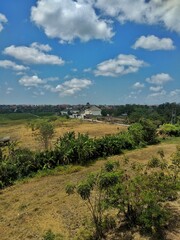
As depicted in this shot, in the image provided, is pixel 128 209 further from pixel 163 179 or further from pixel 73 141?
pixel 73 141

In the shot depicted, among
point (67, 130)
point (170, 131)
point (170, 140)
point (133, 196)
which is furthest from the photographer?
point (67, 130)

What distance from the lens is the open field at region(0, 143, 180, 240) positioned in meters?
11.2

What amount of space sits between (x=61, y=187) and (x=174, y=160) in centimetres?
675

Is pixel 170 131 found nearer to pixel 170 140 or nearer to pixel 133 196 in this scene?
pixel 170 140

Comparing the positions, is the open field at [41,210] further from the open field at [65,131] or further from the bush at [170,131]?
the bush at [170,131]

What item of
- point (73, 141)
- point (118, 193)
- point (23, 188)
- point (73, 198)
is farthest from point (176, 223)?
point (73, 141)

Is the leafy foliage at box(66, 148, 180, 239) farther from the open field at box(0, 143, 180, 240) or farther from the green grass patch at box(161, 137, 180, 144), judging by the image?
the green grass patch at box(161, 137, 180, 144)

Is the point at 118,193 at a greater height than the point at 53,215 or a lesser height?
greater

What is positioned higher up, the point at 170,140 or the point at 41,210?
the point at 170,140

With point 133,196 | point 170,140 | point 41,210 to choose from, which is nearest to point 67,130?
point 170,140

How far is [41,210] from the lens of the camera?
43.7ft

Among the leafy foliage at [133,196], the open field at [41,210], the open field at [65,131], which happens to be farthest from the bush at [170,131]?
the leafy foliage at [133,196]

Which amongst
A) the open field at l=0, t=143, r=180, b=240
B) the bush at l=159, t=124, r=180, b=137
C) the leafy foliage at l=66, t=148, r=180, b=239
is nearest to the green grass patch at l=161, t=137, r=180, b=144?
the bush at l=159, t=124, r=180, b=137

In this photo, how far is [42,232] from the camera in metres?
11.1
